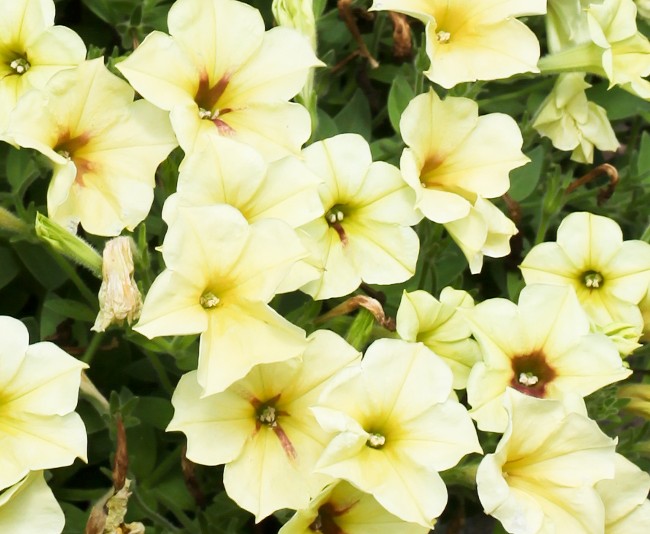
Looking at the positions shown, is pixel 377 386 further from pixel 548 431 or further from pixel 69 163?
pixel 69 163

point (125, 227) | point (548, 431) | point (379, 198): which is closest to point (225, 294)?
point (125, 227)

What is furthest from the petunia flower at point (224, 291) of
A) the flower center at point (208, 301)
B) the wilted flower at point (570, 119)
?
the wilted flower at point (570, 119)

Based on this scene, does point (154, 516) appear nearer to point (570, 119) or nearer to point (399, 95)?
point (399, 95)

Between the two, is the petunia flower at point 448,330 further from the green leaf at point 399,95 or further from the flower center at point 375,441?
the green leaf at point 399,95

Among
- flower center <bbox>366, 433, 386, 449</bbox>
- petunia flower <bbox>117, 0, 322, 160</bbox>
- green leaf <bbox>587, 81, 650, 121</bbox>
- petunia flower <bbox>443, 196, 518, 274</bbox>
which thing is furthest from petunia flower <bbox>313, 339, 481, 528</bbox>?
green leaf <bbox>587, 81, 650, 121</bbox>

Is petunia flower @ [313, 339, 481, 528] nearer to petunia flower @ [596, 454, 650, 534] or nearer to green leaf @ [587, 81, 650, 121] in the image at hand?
petunia flower @ [596, 454, 650, 534]

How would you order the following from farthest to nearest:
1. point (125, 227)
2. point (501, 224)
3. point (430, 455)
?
1. point (501, 224)
2. point (125, 227)
3. point (430, 455)

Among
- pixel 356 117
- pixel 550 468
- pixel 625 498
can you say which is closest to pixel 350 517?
pixel 550 468
